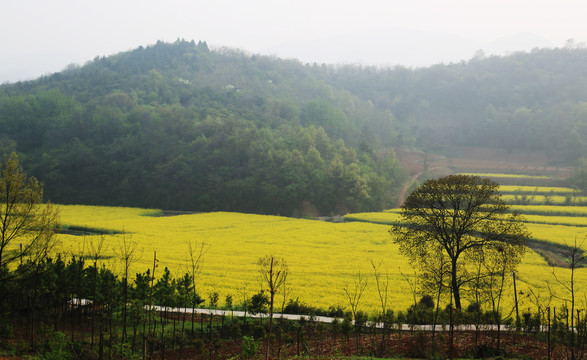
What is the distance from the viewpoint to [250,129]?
226 ft

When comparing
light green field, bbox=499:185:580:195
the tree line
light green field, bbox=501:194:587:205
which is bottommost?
the tree line

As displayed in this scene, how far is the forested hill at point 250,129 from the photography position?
63812 mm

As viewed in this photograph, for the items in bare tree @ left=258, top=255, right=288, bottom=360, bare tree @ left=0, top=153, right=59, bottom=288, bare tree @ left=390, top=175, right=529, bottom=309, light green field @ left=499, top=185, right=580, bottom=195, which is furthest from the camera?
light green field @ left=499, top=185, right=580, bottom=195

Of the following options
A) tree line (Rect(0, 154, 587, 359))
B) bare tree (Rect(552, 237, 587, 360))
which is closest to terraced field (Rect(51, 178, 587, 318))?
bare tree (Rect(552, 237, 587, 360))

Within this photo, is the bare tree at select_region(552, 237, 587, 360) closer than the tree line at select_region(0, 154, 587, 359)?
Yes

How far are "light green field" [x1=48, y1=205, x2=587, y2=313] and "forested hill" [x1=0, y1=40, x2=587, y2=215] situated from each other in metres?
12.1

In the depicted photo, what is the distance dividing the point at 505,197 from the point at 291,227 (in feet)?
92.0

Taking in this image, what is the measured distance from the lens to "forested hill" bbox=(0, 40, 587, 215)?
63.8 m

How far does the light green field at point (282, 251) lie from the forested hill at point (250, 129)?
12141 millimetres

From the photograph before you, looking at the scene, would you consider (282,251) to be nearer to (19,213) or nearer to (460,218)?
(460,218)

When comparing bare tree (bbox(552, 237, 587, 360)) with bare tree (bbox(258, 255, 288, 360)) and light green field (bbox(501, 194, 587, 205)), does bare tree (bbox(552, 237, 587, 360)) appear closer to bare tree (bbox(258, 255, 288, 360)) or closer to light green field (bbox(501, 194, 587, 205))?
bare tree (bbox(258, 255, 288, 360))

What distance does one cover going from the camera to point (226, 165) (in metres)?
66.9

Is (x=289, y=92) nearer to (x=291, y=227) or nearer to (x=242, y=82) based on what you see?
(x=242, y=82)

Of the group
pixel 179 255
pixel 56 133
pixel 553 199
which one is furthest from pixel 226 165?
pixel 553 199
